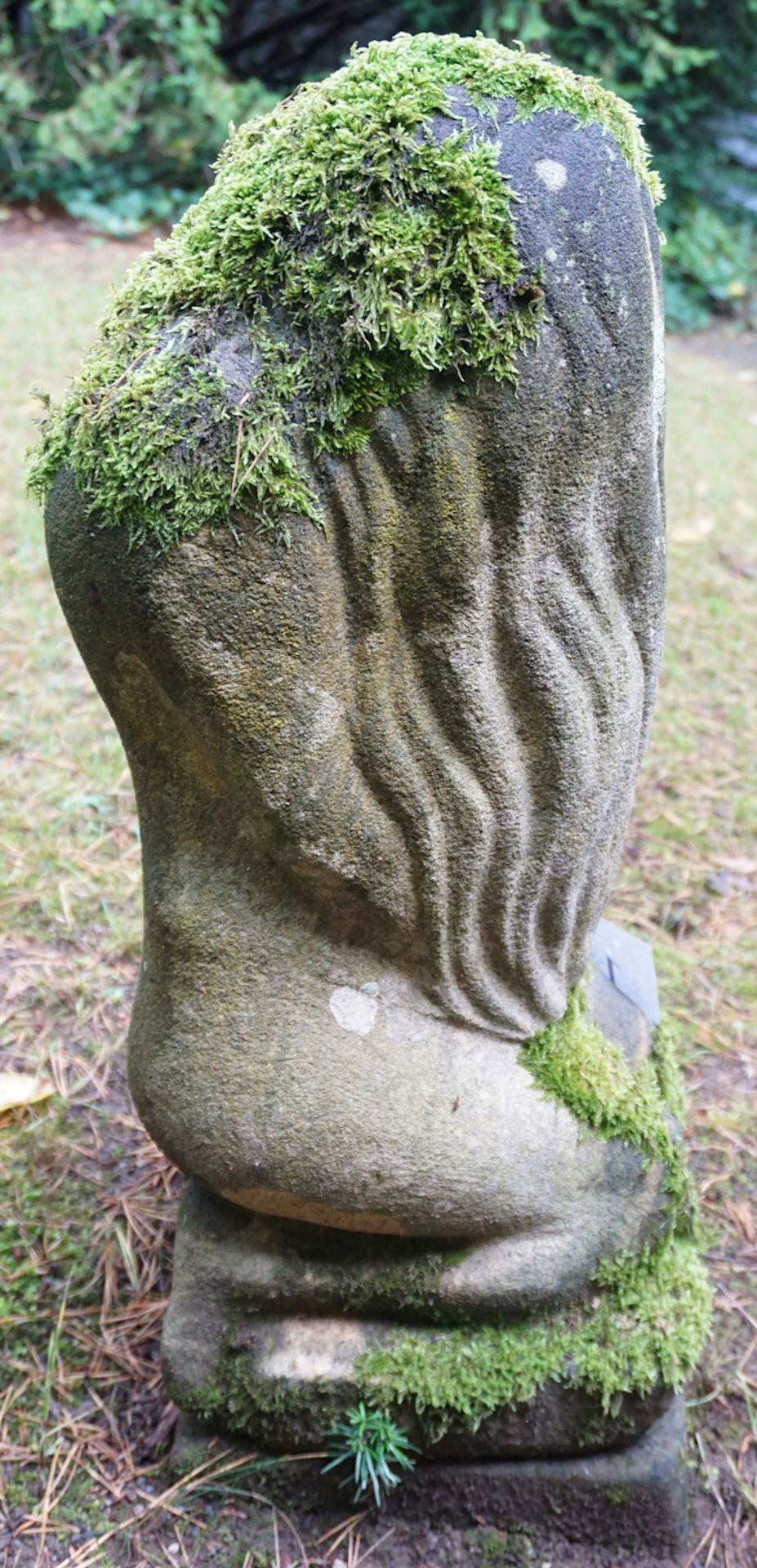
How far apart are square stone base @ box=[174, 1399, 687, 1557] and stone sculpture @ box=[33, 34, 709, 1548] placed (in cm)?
5

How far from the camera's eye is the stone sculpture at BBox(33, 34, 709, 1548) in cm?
124

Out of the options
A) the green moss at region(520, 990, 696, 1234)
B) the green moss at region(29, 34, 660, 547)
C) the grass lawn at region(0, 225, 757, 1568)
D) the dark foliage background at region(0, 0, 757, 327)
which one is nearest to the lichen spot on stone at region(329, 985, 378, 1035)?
the green moss at region(520, 990, 696, 1234)

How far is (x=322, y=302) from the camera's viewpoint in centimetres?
123

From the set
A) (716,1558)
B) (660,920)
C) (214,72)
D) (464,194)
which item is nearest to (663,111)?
(214,72)

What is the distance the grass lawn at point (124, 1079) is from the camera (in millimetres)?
1731

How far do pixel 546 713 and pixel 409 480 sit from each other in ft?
1.07

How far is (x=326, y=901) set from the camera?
1.50m

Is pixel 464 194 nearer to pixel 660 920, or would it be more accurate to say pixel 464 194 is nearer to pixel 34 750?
pixel 660 920

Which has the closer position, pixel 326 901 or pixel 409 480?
pixel 409 480

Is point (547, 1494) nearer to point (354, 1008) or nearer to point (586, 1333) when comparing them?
point (586, 1333)

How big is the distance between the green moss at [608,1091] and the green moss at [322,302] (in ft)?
2.76

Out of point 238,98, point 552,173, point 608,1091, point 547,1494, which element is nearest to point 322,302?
point 552,173

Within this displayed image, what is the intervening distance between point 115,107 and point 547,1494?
799 cm

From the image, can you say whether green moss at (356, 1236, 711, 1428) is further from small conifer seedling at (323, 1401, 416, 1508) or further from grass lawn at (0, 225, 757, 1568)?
grass lawn at (0, 225, 757, 1568)
